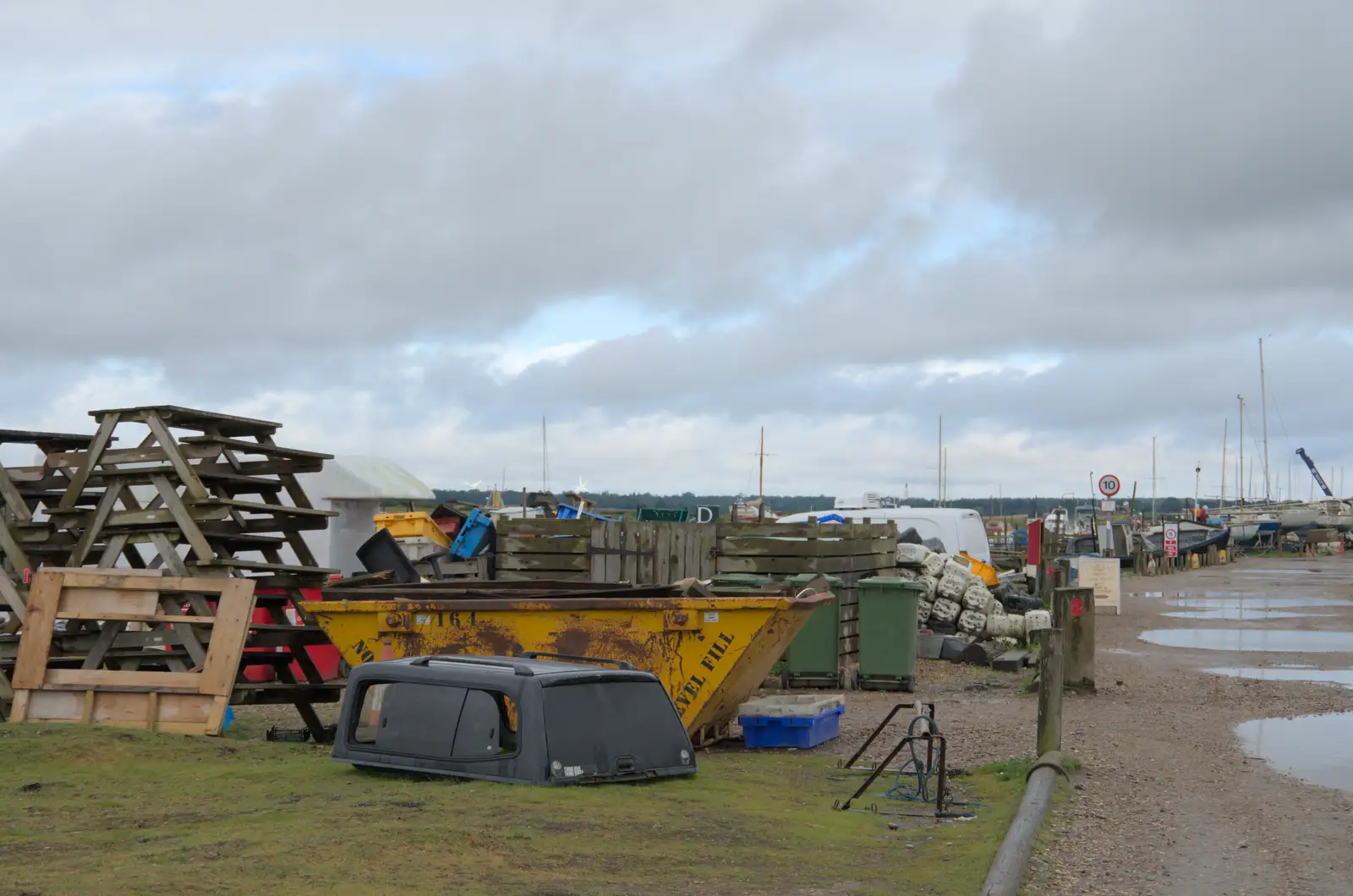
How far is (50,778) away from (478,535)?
12865 millimetres

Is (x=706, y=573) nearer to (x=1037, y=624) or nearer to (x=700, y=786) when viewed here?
(x=1037, y=624)

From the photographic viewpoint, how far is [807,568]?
19281 millimetres

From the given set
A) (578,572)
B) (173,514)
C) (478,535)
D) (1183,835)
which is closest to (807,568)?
(578,572)

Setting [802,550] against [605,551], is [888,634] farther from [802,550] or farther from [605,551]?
[605,551]

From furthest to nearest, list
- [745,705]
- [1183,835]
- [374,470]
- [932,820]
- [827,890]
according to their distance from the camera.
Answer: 1. [374,470]
2. [745,705]
3. [932,820]
4. [1183,835]
5. [827,890]

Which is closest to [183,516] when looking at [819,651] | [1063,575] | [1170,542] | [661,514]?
[819,651]

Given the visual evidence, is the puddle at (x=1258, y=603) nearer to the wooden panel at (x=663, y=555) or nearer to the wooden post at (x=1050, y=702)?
the wooden panel at (x=663, y=555)

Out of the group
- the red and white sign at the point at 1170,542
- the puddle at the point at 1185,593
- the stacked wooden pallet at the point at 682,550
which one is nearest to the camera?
the stacked wooden pallet at the point at 682,550

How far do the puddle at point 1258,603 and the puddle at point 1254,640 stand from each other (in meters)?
7.21

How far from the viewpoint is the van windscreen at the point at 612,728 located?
854 cm

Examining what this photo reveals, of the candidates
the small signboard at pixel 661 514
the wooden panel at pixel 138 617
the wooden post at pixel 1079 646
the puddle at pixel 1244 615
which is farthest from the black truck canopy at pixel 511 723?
the puddle at pixel 1244 615

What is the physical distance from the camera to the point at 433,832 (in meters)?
7.02

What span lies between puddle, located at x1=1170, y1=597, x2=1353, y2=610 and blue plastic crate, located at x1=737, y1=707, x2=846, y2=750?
2273 centimetres

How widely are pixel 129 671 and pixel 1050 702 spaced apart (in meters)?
8.14
